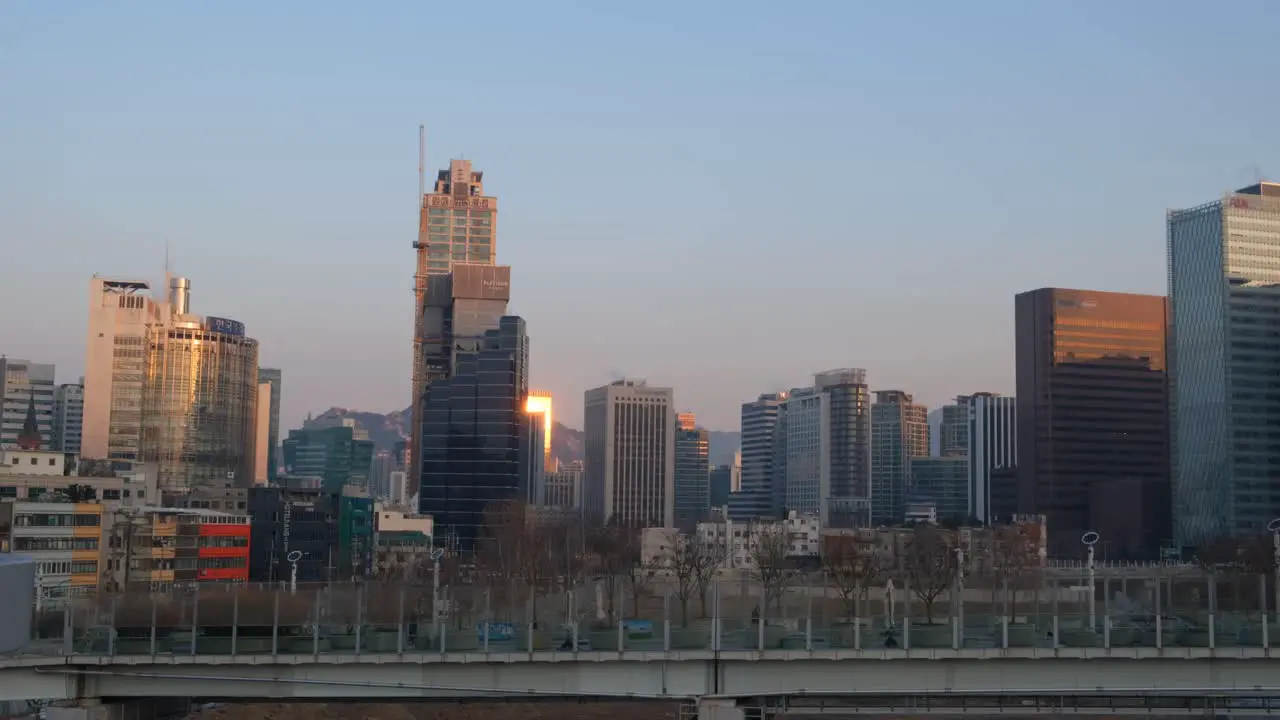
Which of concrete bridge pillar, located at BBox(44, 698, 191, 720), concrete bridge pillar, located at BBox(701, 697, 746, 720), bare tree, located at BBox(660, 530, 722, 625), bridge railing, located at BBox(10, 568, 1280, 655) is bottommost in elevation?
concrete bridge pillar, located at BBox(44, 698, 191, 720)

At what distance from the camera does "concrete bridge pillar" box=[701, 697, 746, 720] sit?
46406 mm

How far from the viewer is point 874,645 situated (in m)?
46.5

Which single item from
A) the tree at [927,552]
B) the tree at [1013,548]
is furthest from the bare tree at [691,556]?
the tree at [1013,548]

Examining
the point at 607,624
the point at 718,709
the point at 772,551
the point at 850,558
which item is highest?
the point at 772,551

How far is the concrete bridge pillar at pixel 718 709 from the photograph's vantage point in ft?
152

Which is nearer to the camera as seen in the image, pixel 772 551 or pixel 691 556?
pixel 772 551

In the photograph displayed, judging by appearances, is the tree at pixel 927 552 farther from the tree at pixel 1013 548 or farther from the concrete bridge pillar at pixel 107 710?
the concrete bridge pillar at pixel 107 710

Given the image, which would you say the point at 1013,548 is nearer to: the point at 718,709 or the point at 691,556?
the point at 691,556

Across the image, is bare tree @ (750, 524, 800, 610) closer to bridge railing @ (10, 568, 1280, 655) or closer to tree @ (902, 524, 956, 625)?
tree @ (902, 524, 956, 625)

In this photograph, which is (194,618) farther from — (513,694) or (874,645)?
(874,645)

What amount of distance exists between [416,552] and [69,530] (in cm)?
7280

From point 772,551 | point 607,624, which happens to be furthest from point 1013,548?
point 607,624

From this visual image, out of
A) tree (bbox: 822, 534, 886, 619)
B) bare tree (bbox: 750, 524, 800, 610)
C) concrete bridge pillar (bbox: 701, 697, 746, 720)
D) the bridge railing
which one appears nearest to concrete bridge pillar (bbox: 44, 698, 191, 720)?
the bridge railing

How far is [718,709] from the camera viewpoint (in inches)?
1834
